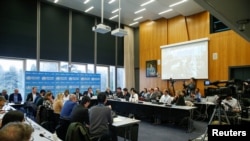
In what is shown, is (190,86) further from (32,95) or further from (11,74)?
(11,74)

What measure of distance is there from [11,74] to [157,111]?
23.8 ft

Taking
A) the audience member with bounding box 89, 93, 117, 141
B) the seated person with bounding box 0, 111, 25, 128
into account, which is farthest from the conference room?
the seated person with bounding box 0, 111, 25, 128

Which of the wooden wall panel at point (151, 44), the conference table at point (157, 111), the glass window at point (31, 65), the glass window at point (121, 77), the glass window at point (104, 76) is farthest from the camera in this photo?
the glass window at point (121, 77)

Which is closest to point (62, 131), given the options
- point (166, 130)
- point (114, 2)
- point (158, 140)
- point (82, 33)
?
point (158, 140)

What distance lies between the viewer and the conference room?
8.90 metres

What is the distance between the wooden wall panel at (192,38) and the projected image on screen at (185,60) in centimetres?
29

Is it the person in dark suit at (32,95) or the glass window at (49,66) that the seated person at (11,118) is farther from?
the glass window at (49,66)

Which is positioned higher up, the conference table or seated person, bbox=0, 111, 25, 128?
seated person, bbox=0, 111, 25, 128

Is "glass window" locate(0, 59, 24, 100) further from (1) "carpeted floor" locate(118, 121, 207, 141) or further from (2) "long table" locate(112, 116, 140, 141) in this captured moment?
(2) "long table" locate(112, 116, 140, 141)

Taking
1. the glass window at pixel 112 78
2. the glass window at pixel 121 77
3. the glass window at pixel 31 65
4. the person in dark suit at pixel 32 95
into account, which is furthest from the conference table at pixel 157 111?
the glass window at pixel 121 77

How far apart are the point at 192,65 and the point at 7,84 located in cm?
922

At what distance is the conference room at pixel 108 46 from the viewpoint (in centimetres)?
890

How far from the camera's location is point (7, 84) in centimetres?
903

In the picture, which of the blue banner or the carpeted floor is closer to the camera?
the carpeted floor
